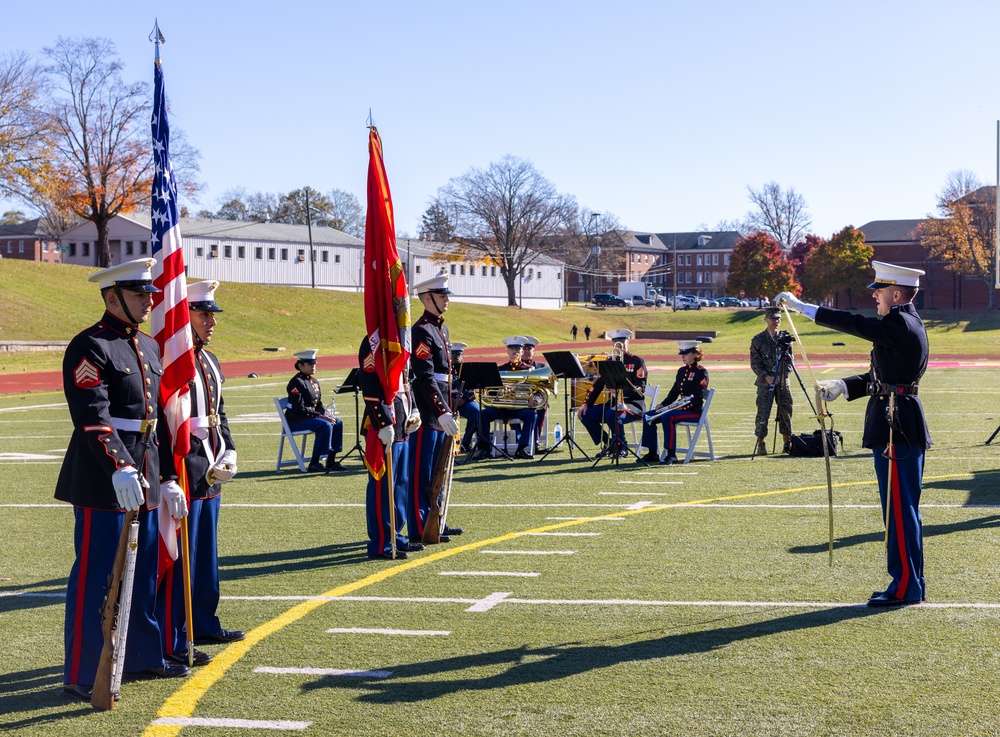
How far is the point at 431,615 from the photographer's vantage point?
7.51 meters

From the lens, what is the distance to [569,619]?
291 inches

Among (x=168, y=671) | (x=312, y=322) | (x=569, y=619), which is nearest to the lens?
(x=168, y=671)

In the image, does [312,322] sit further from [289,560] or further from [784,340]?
[289,560]

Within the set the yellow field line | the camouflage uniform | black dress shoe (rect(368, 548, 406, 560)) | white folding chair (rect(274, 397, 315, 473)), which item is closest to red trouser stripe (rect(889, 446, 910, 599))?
the yellow field line

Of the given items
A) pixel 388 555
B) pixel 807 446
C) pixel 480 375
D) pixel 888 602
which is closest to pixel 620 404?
pixel 480 375

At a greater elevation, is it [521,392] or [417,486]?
[521,392]

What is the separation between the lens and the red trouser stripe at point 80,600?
596cm

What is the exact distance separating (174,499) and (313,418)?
9098 mm

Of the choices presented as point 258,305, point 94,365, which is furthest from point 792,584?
point 258,305

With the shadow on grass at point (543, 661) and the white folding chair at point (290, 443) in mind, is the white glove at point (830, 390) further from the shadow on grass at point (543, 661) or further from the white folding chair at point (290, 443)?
the white folding chair at point (290, 443)

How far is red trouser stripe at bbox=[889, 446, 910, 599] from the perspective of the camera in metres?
7.52

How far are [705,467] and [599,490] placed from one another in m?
2.41

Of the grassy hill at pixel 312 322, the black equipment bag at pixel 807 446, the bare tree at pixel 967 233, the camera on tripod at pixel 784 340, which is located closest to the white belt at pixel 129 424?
the camera on tripod at pixel 784 340

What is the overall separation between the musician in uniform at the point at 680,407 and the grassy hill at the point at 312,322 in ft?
96.5
